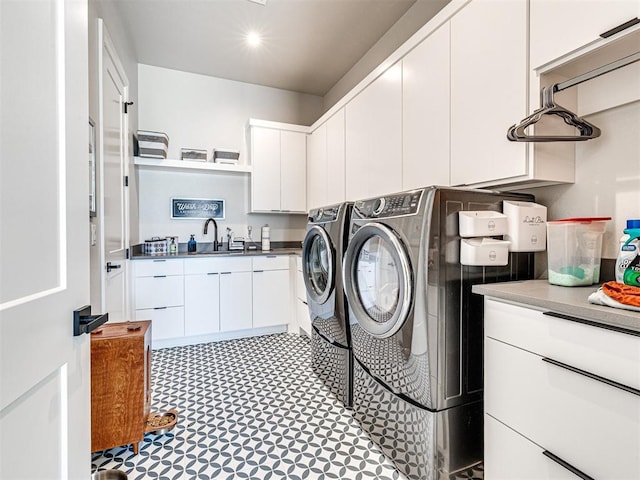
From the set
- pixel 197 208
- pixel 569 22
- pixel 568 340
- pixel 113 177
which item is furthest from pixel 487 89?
pixel 197 208

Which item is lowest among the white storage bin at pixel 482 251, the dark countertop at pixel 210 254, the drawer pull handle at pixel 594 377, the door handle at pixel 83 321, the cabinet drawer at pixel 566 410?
the cabinet drawer at pixel 566 410

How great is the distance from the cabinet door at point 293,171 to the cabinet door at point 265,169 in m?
0.06

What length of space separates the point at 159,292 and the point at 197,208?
1.11 meters

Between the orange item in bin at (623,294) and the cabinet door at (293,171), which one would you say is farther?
the cabinet door at (293,171)

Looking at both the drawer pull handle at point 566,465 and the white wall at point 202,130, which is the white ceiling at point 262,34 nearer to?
the white wall at point 202,130

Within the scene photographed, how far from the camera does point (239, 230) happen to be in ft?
12.8

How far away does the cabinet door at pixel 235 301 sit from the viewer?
3215 millimetres

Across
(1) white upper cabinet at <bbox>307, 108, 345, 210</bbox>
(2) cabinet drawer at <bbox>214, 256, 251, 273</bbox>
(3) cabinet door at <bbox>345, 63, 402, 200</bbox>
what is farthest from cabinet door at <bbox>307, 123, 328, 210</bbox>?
(2) cabinet drawer at <bbox>214, 256, 251, 273</bbox>

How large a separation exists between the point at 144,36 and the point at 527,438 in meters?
3.95

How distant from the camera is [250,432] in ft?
5.79

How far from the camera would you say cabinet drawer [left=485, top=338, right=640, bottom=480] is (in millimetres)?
801

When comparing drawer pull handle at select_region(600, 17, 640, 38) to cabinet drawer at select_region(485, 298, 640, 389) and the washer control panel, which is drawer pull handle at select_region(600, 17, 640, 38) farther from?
the washer control panel

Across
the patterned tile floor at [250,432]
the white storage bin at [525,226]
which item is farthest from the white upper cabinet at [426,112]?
the patterned tile floor at [250,432]

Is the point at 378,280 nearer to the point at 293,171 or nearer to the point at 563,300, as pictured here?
the point at 563,300
